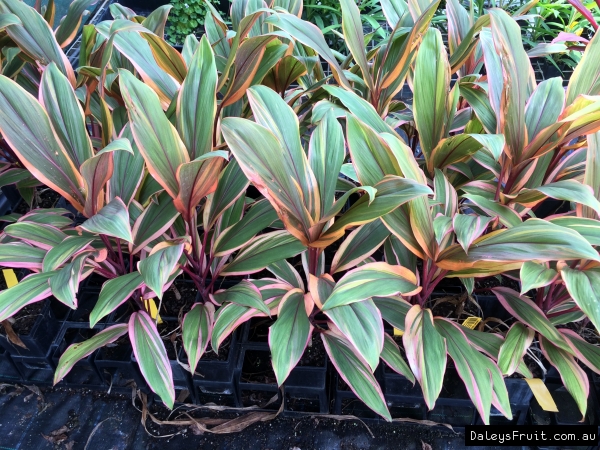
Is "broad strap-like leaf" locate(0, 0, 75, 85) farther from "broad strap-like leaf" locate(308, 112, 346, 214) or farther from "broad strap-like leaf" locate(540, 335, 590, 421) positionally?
"broad strap-like leaf" locate(540, 335, 590, 421)

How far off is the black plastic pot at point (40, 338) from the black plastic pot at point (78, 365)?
0.09 feet

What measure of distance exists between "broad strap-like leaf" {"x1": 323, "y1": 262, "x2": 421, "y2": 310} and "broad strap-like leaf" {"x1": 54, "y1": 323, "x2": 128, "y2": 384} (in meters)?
0.57

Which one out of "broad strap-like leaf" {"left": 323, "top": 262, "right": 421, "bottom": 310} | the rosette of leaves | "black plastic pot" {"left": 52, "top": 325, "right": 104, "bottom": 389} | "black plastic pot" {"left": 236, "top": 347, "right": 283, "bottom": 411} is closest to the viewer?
"broad strap-like leaf" {"left": 323, "top": 262, "right": 421, "bottom": 310}

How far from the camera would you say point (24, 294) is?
969mm

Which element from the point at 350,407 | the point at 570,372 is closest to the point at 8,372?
the point at 350,407

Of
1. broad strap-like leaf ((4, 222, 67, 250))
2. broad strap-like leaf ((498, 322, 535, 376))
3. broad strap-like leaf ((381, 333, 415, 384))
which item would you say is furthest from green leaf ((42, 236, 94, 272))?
broad strap-like leaf ((498, 322, 535, 376))

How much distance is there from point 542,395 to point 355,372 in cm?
42

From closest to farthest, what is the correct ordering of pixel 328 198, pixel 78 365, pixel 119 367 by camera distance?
pixel 328 198 < pixel 119 367 < pixel 78 365

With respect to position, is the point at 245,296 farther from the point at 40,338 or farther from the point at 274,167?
the point at 40,338

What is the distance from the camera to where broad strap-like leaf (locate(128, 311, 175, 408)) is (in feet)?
3.25

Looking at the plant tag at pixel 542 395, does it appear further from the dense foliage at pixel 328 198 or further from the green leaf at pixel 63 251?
the green leaf at pixel 63 251

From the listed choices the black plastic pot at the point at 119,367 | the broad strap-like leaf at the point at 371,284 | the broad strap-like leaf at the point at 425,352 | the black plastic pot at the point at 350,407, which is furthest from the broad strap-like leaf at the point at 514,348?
the black plastic pot at the point at 119,367

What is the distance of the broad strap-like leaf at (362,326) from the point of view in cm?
84

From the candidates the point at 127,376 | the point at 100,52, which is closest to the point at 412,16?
the point at 100,52
